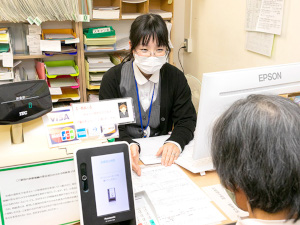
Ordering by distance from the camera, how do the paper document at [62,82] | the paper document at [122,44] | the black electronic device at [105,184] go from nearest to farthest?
the black electronic device at [105,184] → the paper document at [62,82] → the paper document at [122,44]

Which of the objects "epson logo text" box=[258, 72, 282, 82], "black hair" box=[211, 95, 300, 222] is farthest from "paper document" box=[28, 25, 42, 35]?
"black hair" box=[211, 95, 300, 222]

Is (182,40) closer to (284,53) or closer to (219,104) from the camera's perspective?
(284,53)

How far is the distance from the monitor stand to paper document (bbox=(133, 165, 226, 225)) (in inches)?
17.7

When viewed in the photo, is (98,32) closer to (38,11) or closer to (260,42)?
(38,11)

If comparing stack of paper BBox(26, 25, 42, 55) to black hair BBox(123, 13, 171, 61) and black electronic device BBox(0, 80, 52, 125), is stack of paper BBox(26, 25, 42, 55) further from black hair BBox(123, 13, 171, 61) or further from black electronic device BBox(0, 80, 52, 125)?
black electronic device BBox(0, 80, 52, 125)

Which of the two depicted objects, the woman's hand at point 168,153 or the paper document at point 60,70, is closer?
the woman's hand at point 168,153

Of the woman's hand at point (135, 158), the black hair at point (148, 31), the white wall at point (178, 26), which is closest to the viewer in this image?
the woman's hand at point (135, 158)

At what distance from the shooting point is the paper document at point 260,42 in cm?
204

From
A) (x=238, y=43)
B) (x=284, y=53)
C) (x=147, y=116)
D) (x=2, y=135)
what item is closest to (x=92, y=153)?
(x=2, y=135)

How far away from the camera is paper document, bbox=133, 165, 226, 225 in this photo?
3.28 ft

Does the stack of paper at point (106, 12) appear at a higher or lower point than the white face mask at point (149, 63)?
higher

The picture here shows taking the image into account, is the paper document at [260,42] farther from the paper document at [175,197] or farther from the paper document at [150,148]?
the paper document at [175,197]

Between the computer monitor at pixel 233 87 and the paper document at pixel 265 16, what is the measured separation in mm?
943

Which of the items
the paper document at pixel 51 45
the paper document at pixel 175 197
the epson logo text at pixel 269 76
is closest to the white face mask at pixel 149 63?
the paper document at pixel 175 197
